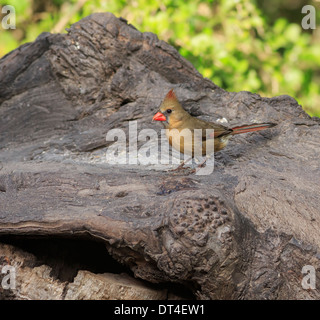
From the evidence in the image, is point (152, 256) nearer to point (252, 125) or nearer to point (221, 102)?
point (252, 125)

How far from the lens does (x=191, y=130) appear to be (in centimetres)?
367

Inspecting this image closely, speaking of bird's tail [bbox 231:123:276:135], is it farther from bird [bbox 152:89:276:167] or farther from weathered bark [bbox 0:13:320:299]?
weathered bark [bbox 0:13:320:299]

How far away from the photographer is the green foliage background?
646 cm

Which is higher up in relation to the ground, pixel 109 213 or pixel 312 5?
pixel 312 5

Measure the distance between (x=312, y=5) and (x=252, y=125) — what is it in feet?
14.7

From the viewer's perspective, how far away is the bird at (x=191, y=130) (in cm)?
359

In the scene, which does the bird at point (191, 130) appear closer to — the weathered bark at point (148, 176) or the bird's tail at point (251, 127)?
the bird's tail at point (251, 127)

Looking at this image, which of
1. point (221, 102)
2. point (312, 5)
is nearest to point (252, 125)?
point (221, 102)

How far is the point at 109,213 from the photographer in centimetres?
279

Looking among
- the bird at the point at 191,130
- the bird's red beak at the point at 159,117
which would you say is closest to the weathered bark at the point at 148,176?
the bird at the point at 191,130

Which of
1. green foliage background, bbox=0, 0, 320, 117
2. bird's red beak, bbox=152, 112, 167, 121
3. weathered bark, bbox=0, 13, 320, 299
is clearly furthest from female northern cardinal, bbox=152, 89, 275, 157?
green foliage background, bbox=0, 0, 320, 117

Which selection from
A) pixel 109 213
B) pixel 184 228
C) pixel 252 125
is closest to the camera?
pixel 184 228
